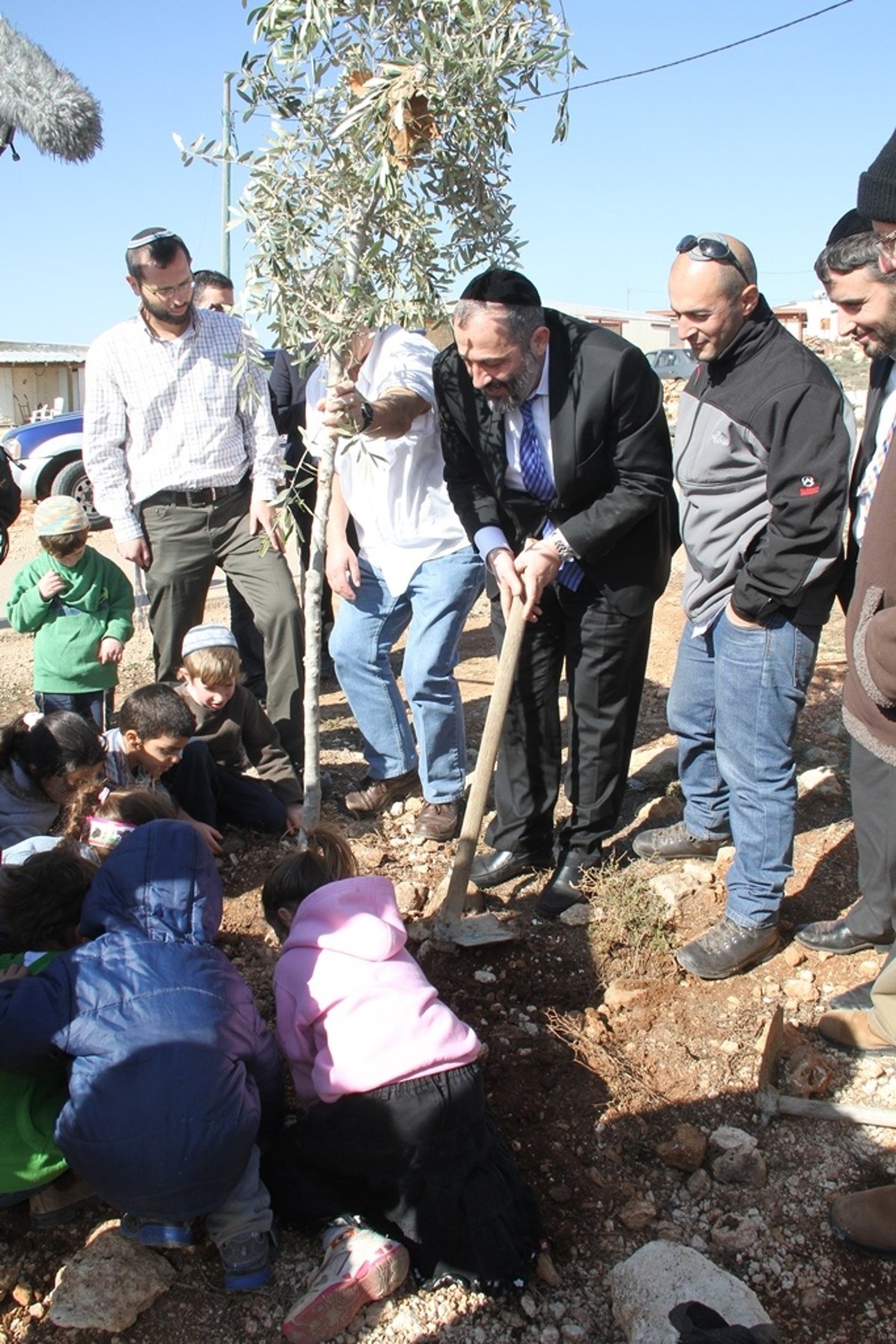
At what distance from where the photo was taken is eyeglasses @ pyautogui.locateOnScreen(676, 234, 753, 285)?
2.97m

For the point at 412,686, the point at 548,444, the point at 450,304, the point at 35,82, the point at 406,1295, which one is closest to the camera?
the point at 406,1295

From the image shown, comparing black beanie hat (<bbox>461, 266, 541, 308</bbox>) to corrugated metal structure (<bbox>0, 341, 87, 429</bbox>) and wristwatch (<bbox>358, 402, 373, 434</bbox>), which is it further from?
corrugated metal structure (<bbox>0, 341, 87, 429</bbox>)

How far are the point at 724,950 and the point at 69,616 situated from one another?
314cm

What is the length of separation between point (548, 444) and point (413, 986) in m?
1.73

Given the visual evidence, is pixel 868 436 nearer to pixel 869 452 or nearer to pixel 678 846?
pixel 869 452

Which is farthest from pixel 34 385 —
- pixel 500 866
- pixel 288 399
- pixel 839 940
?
pixel 839 940

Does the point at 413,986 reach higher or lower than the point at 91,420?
lower

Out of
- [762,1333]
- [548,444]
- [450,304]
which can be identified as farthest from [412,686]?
[762,1333]

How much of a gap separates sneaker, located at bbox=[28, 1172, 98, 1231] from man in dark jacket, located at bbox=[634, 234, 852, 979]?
71.5 inches

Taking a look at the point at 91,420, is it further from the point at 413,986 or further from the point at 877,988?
the point at 877,988

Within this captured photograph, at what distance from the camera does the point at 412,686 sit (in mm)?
4066

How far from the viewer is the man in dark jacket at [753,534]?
9.57 feet

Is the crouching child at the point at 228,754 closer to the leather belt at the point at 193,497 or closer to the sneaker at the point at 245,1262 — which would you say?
the leather belt at the point at 193,497

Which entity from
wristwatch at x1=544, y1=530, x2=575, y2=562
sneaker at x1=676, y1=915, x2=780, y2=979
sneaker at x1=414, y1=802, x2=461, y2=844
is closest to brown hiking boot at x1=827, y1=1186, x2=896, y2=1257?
sneaker at x1=676, y1=915, x2=780, y2=979
